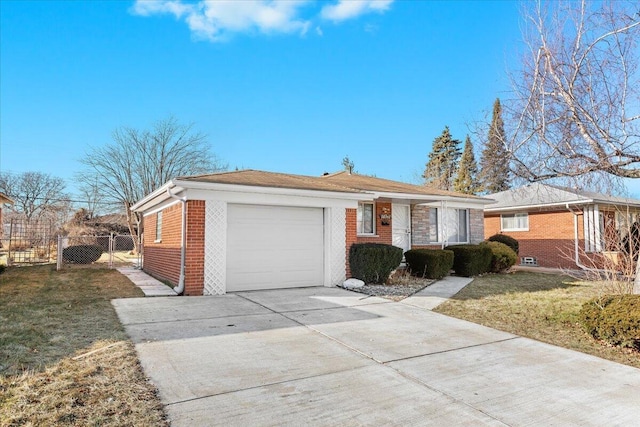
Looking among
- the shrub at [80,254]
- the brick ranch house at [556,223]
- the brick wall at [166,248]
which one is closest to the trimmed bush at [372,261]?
the brick wall at [166,248]

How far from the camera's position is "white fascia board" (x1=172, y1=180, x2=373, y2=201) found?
8.15 meters

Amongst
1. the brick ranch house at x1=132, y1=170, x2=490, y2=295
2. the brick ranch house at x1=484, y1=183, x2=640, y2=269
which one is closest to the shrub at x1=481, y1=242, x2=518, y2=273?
the brick ranch house at x1=484, y1=183, x2=640, y2=269

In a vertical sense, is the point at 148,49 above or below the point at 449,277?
above

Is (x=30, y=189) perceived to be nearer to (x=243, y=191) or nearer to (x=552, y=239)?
(x=243, y=191)

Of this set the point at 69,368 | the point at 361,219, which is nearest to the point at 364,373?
the point at 69,368

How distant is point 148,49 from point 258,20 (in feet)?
17.2

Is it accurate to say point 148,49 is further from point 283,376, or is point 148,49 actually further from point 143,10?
point 283,376

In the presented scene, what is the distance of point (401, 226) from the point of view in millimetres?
13977

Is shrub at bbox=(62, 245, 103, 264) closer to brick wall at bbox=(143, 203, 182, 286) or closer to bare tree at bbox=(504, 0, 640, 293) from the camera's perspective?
brick wall at bbox=(143, 203, 182, 286)

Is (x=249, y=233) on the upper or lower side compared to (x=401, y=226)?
lower

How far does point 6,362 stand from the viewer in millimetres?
3898

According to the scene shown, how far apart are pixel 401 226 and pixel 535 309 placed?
6.74 m

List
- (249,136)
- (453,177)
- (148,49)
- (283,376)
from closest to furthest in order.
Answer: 1. (283,376)
2. (148,49)
3. (249,136)
4. (453,177)

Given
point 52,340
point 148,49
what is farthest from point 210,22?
point 52,340
